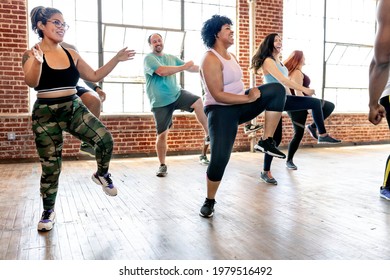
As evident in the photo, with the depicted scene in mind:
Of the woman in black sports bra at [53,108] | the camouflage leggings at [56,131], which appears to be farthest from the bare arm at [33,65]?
the camouflage leggings at [56,131]

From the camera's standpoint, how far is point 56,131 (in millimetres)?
2395

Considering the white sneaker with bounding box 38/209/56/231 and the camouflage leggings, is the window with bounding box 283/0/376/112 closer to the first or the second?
the camouflage leggings

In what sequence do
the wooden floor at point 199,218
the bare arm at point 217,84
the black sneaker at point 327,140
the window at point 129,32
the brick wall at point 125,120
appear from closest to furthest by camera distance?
the wooden floor at point 199,218 < the bare arm at point 217,84 < the black sneaker at point 327,140 < the brick wall at point 125,120 < the window at point 129,32

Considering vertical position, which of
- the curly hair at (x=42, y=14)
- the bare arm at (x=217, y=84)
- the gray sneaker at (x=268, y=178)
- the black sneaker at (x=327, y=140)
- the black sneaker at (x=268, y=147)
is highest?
the curly hair at (x=42, y=14)

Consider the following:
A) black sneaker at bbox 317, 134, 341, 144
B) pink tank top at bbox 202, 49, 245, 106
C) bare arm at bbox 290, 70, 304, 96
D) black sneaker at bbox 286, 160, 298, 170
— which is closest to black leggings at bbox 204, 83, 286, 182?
pink tank top at bbox 202, 49, 245, 106

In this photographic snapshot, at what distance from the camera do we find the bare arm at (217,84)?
2541mm

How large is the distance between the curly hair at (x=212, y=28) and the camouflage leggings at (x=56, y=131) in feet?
3.21

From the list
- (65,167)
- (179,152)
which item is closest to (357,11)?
(179,152)

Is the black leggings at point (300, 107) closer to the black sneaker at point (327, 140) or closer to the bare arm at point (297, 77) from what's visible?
the black sneaker at point (327, 140)

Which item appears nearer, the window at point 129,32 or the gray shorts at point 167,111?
the gray shorts at point 167,111

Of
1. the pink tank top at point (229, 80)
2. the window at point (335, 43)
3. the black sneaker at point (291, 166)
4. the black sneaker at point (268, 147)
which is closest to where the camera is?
the pink tank top at point (229, 80)

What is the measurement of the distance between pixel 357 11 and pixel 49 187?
26.3 ft

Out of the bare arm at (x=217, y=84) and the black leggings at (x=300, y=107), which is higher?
the bare arm at (x=217, y=84)

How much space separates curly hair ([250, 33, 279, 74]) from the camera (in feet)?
12.6
